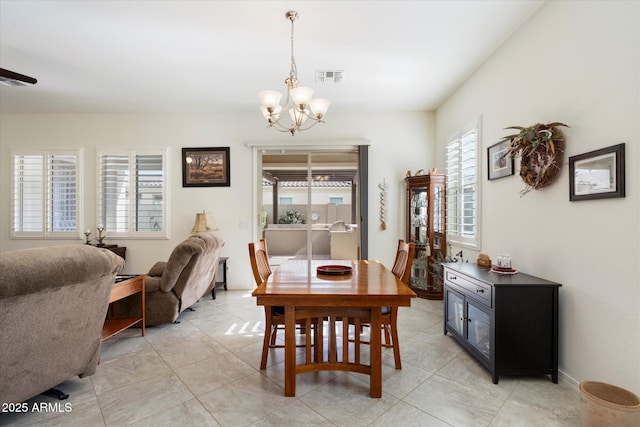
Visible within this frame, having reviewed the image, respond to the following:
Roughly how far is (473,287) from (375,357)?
3.38ft

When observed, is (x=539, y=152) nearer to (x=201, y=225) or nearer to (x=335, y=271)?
(x=335, y=271)

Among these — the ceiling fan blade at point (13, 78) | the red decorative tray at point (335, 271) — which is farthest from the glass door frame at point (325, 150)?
the ceiling fan blade at point (13, 78)

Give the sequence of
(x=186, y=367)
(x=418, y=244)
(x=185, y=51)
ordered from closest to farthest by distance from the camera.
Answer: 1. (x=186, y=367)
2. (x=185, y=51)
3. (x=418, y=244)

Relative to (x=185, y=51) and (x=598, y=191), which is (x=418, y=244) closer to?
(x=598, y=191)

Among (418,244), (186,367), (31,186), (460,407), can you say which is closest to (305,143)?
(418,244)

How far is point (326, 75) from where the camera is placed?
129 inches

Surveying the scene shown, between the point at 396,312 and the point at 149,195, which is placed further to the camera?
the point at 149,195

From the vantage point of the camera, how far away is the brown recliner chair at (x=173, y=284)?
2.89 metres

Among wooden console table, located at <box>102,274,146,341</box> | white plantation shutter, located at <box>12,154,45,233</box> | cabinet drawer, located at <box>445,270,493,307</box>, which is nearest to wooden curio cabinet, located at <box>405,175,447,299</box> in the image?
cabinet drawer, located at <box>445,270,493,307</box>

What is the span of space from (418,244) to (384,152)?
155cm

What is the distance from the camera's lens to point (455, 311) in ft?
8.67

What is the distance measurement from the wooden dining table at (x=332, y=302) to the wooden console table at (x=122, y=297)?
1.51 m

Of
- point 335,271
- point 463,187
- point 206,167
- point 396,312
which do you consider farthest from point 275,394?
point 206,167

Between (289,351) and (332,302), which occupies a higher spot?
(332,302)
